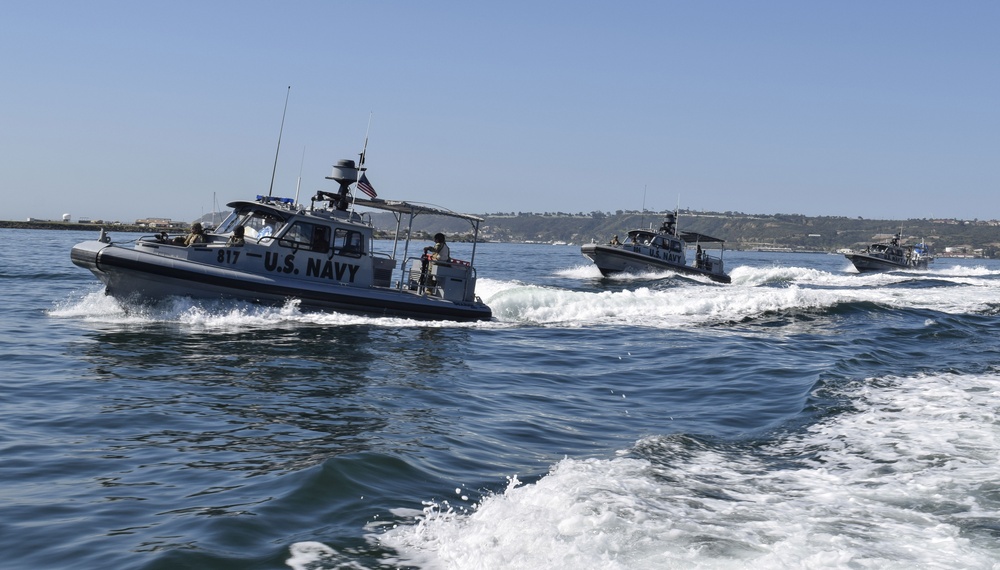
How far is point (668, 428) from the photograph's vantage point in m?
9.78

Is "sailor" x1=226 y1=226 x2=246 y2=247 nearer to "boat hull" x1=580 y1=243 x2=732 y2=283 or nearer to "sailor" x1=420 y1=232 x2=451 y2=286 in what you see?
"sailor" x1=420 y1=232 x2=451 y2=286

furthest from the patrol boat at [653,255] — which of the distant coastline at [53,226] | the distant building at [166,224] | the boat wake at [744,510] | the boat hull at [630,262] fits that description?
the distant coastline at [53,226]

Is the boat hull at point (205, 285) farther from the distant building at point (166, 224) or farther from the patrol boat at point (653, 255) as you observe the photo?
the patrol boat at point (653, 255)

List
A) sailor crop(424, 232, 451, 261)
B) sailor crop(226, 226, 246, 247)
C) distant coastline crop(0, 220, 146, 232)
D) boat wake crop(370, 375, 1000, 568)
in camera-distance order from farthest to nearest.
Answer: distant coastline crop(0, 220, 146, 232), sailor crop(424, 232, 451, 261), sailor crop(226, 226, 246, 247), boat wake crop(370, 375, 1000, 568)

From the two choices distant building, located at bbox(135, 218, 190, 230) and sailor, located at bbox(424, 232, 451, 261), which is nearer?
sailor, located at bbox(424, 232, 451, 261)

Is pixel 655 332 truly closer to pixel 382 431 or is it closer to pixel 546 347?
pixel 546 347

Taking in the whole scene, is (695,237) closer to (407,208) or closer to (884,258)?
(407,208)

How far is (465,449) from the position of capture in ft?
27.4

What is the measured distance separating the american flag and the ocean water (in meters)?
3.10

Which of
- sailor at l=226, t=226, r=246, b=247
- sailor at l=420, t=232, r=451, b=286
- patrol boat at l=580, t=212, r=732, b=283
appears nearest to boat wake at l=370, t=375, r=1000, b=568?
sailor at l=226, t=226, r=246, b=247

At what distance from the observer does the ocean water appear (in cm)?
550

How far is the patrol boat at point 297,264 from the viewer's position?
16.9m

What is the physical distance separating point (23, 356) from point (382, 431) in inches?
270

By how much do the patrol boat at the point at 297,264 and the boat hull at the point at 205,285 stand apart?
20 millimetres
